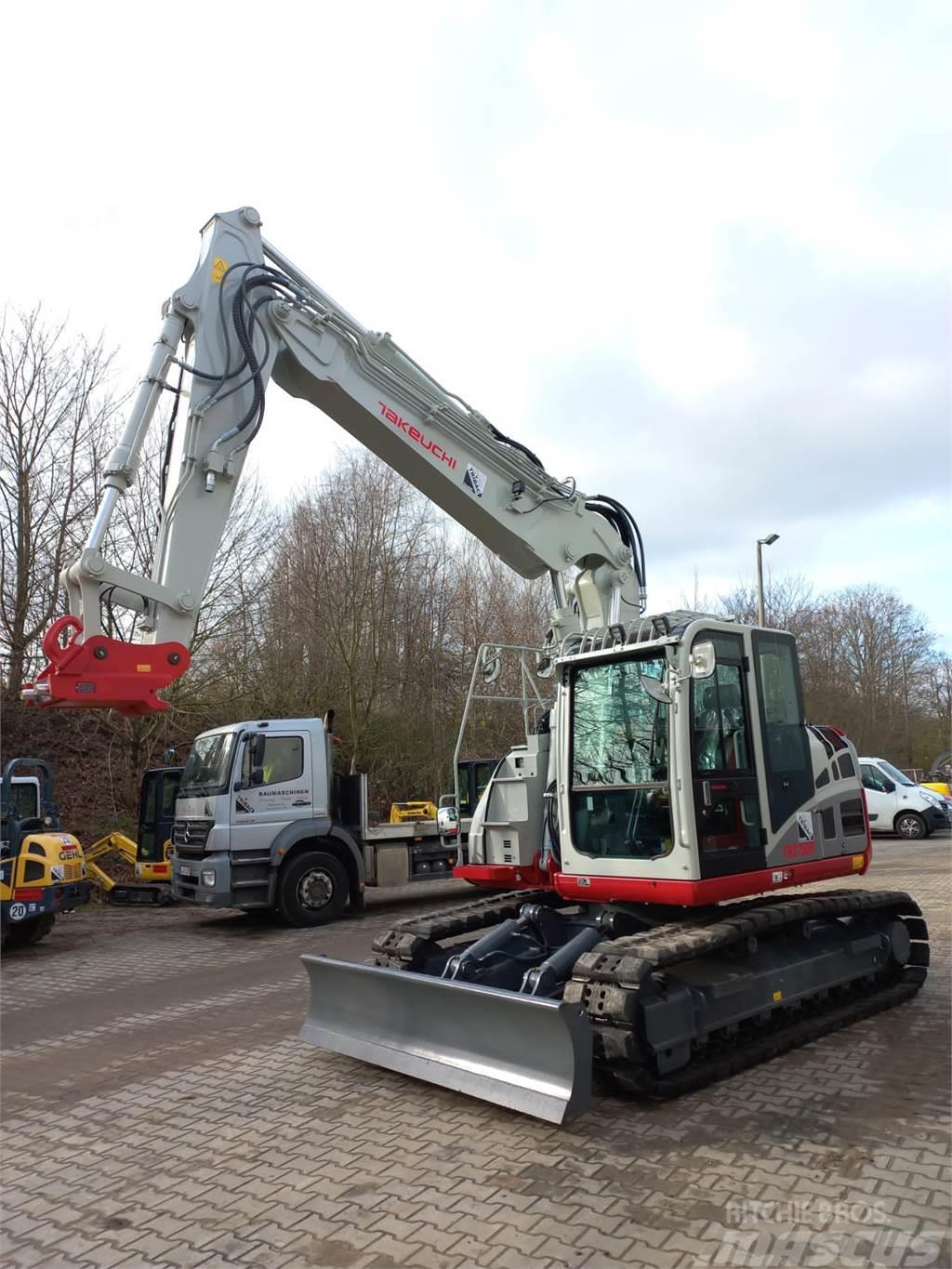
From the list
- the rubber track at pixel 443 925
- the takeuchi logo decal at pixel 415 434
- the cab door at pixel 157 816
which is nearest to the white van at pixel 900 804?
the cab door at pixel 157 816

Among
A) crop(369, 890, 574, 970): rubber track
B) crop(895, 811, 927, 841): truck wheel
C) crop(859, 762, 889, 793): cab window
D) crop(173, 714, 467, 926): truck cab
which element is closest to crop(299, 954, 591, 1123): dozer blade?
crop(369, 890, 574, 970): rubber track

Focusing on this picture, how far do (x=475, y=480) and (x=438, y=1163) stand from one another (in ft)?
18.3

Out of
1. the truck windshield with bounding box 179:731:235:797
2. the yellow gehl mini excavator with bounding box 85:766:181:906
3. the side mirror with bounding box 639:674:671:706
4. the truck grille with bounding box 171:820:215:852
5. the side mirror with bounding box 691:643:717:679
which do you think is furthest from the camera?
the yellow gehl mini excavator with bounding box 85:766:181:906

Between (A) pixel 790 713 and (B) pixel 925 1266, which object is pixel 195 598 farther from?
(B) pixel 925 1266

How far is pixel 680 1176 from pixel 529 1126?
0.90 metres

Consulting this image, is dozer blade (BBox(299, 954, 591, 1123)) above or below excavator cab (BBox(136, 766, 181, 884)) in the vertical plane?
below

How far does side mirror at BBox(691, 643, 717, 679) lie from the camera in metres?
5.39

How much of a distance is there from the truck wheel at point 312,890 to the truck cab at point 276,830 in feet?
0.04

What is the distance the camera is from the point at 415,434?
8109mm

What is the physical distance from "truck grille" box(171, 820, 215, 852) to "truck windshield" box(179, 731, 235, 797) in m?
0.36

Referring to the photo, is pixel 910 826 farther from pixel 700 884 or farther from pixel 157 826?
pixel 700 884

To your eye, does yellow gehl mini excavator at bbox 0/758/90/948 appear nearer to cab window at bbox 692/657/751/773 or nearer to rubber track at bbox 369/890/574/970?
rubber track at bbox 369/890/574/970

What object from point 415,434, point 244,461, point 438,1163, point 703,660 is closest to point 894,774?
point 415,434

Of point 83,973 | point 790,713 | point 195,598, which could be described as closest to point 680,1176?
point 790,713
